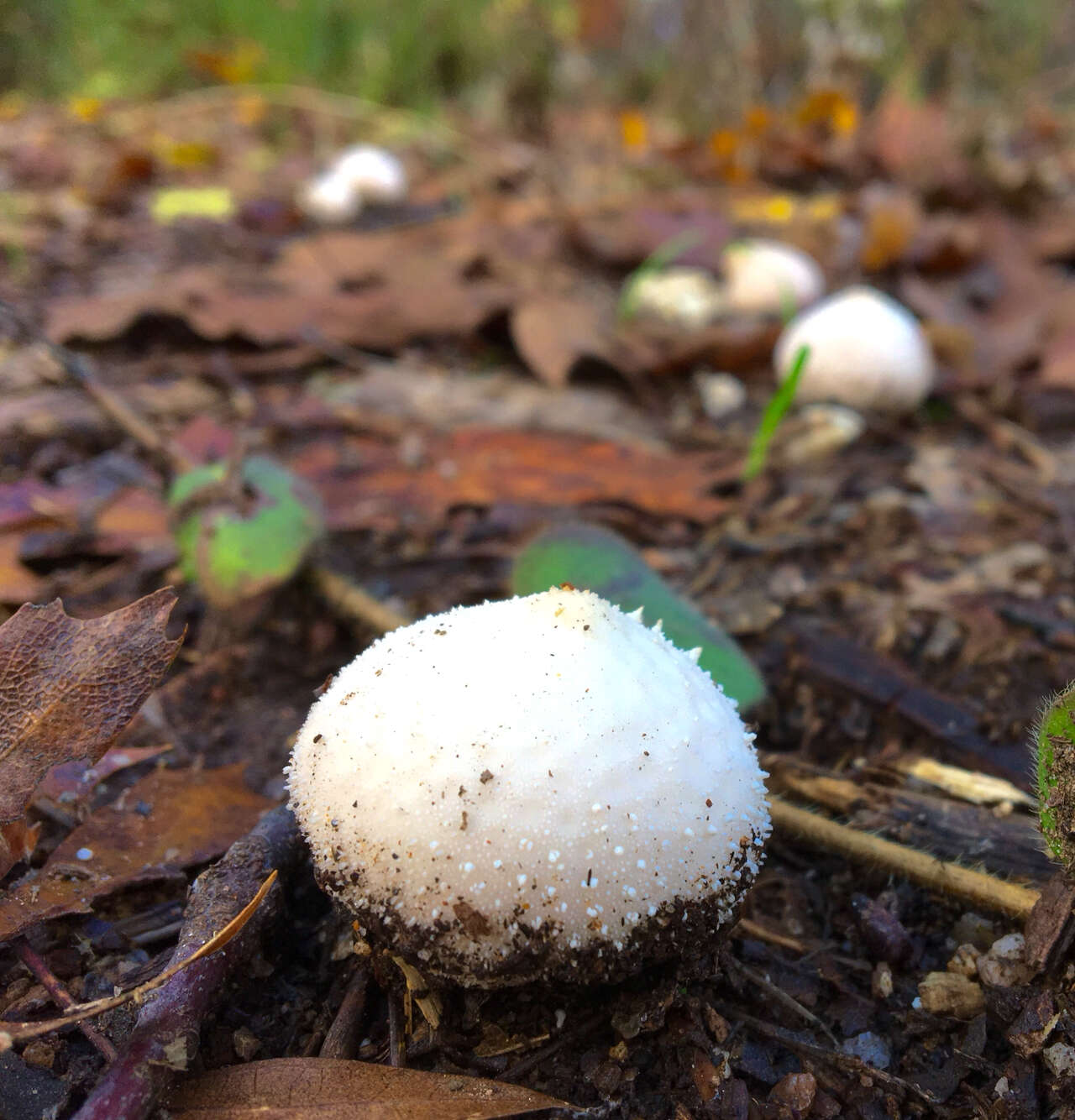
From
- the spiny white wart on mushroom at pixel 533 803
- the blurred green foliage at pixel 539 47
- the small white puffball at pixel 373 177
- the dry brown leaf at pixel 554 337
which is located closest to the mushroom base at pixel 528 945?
the spiny white wart on mushroom at pixel 533 803

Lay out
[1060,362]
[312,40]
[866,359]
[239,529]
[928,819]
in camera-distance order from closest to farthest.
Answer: [928,819] → [239,529] → [866,359] → [1060,362] → [312,40]

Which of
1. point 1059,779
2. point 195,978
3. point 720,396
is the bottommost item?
point 720,396

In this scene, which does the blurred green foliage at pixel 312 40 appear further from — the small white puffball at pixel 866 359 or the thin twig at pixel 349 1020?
the thin twig at pixel 349 1020

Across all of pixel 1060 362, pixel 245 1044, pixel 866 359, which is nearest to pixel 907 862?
pixel 245 1044

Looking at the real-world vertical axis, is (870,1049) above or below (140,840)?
below

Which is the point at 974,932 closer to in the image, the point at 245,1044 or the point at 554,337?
the point at 245,1044

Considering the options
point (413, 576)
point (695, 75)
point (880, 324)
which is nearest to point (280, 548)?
point (413, 576)

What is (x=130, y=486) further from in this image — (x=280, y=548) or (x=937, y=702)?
(x=937, y=702)
